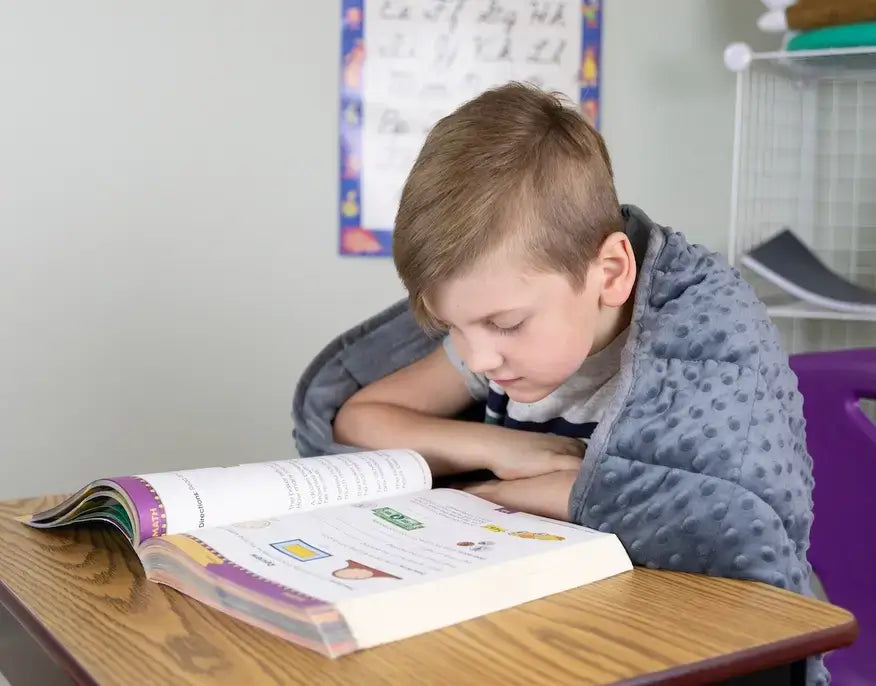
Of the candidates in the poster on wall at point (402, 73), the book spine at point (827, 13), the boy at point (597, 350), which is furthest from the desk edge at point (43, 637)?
the book spine at point (827, 13)

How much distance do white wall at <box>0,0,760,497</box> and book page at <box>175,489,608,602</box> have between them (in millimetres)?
954

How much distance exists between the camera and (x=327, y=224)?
6.42 ft

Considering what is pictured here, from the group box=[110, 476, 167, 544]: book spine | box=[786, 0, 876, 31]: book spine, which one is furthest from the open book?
box=[786, 0, 876, 31]: book spine

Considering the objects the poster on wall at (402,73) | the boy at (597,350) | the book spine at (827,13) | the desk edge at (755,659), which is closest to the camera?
the desk edge at (755,659)

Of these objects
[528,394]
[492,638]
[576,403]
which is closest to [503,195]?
[528,394]

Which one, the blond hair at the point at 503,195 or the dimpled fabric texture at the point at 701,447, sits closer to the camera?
the dimpled fabric texture at the point at 701,447

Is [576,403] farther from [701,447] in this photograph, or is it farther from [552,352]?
[701,447]

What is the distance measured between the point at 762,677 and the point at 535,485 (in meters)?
0.33

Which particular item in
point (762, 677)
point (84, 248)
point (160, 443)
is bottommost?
point (160, 443)

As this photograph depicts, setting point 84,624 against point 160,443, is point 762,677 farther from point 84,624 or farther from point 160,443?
point 160,443

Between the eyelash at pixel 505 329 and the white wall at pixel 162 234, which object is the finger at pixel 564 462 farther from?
the white wall at pixel 162 234

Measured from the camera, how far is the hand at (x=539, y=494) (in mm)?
A: 936

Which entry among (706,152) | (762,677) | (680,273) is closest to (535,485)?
(680,273)

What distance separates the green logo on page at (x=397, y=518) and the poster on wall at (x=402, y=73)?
111 cm
